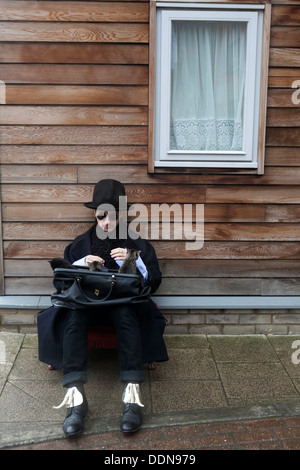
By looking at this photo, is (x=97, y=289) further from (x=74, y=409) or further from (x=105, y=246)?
(x=74, y=409)

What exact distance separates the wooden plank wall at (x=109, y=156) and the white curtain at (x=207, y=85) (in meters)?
0.23

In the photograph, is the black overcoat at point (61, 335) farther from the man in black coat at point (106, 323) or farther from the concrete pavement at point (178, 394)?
the concrete pavement at point (178, 394)

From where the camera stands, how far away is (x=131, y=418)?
107 inches

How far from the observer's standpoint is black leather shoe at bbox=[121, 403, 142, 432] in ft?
8.85

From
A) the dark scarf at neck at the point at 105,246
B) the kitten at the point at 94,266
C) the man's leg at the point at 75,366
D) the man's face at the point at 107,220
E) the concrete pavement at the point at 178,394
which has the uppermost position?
the man's face at the point at 107,220

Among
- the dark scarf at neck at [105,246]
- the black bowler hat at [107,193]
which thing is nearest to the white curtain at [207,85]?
the black bowler hat at [107,193]

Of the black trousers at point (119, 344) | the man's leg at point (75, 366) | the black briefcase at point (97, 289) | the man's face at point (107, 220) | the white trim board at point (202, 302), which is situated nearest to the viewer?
the man's leg at point (75, 366)

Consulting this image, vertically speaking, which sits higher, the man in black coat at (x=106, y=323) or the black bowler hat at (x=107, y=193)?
the black bowler hat at (x=107, y=193)

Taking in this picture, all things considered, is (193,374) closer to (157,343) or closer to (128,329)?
(157,343)

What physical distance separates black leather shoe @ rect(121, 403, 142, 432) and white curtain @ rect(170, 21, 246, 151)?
1846mm

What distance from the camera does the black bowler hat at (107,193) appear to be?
3363 mm

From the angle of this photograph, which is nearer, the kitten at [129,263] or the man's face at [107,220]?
the kitten at [129,263]

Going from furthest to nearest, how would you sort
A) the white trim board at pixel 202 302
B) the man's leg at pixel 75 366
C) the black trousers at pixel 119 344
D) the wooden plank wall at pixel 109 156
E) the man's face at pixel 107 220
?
the white trim board at pixel 202 302, the wooden plank wall at pixel 109 156, the man's face at pixel 107 220, the black trousers at pixel 119 344, the man's leg at pixel 75 366

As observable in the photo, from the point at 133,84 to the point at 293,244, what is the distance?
65.2 inches
